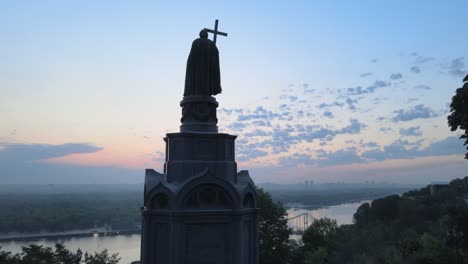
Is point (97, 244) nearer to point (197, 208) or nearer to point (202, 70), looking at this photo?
point (202, 70)

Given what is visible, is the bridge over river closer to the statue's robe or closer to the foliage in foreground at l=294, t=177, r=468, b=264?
the foliage in foreground at l=294, t=177, r=468, b=264

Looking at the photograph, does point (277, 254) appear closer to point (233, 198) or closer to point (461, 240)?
point (461, 240)

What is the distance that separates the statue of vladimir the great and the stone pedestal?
1.29 metres

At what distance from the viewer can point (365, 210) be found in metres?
57.4

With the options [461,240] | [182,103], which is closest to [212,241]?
[182,103]

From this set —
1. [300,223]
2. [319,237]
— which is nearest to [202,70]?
[319,237]

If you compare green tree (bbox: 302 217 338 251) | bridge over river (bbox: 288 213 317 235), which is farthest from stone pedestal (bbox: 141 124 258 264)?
bridge over river (bbox: 288 213 317 235)

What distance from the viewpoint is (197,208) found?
1004cm

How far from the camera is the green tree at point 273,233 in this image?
28875mm

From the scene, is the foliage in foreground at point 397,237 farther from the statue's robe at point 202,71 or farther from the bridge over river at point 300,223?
the bridge over river at point 300,223

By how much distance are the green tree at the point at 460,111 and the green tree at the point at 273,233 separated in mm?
15303

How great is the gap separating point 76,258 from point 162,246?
52.5ft

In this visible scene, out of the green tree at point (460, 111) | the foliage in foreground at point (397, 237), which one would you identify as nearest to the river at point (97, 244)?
the foliage in foreground at point (397, 237)

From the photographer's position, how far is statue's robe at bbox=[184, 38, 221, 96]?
1138 cm
